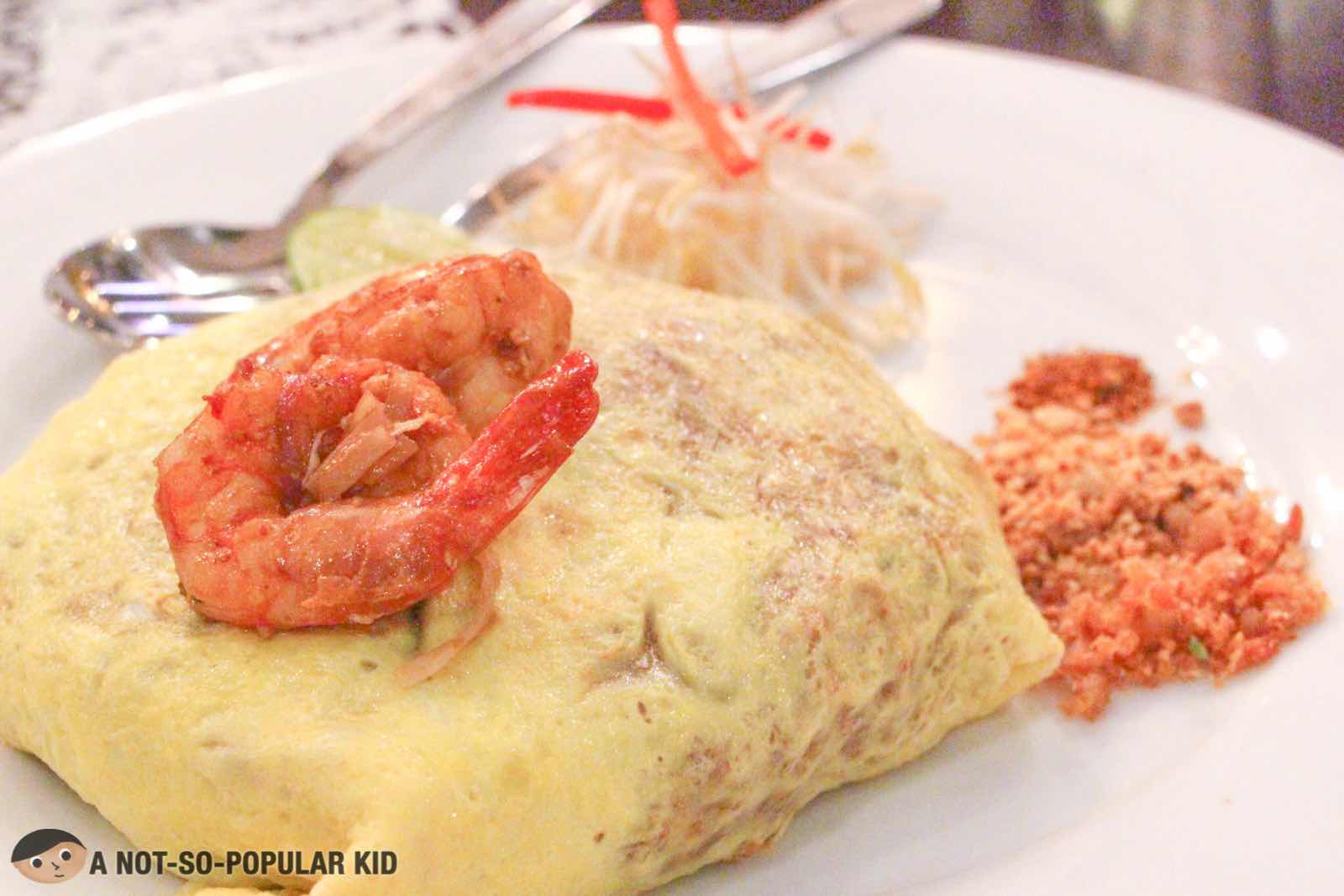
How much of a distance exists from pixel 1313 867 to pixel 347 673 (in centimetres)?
169

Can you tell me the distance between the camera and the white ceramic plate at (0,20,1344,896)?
2424mm

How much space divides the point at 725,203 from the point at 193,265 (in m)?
1.66

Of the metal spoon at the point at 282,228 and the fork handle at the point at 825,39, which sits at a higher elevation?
the metal spoon at the point at 282,228

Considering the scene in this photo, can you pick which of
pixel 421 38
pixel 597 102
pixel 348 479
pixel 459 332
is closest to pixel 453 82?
pixel 597 102

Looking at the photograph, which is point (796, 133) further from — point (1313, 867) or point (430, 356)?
point (1313, 867)

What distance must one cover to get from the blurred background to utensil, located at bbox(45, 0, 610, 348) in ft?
3.76

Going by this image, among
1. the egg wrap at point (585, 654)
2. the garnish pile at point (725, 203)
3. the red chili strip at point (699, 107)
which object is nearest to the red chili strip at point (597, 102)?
the garnish pile at point (725, 203)

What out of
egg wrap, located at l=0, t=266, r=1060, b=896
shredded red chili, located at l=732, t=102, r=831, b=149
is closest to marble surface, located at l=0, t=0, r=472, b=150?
shredded red chili, located at l=732, t=102, r=831, b=149

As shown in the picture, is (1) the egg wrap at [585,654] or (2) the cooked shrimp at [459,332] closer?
(1) the egg wrap at [585,654]

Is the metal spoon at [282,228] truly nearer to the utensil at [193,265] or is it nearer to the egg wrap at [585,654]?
the utensil at [193,265]

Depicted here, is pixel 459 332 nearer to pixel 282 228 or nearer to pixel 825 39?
pixel 282 228

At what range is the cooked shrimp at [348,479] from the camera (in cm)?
204

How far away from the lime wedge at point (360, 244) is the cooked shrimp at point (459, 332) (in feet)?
4.44

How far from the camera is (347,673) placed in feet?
7.01
